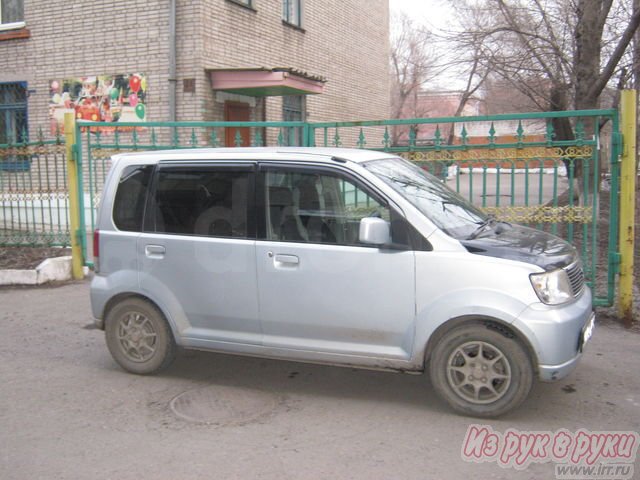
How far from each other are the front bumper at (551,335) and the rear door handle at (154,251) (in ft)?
8.92

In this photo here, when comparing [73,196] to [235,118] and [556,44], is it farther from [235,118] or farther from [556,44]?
[556,44]

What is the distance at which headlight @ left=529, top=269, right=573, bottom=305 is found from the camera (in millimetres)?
4184

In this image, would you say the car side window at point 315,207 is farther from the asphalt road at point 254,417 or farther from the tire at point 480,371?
the asphalt road at point 254,417

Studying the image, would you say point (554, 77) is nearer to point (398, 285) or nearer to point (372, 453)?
point (398, 285)

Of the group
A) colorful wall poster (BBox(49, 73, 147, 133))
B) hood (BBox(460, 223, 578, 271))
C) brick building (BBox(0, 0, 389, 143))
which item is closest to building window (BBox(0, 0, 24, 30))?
brick building (BBox(0, 0, 389, 143))

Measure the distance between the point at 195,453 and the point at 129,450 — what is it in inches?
16.8

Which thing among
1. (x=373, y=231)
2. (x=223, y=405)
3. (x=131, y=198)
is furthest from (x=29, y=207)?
(x=373, y=231)

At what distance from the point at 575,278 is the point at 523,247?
1.48 feet

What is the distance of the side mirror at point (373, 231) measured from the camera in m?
4.32

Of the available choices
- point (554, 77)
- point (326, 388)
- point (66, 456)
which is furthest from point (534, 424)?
point (554, 77)

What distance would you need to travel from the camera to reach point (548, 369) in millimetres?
4188

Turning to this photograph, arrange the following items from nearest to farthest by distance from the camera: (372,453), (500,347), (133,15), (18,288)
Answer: (372,453)
(500,347)
(18,288)
(133,15)

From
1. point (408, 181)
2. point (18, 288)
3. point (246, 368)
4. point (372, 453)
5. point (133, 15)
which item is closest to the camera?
point (372, 453)

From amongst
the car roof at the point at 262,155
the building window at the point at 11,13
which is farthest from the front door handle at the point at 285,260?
the building window at the point at 11,13
